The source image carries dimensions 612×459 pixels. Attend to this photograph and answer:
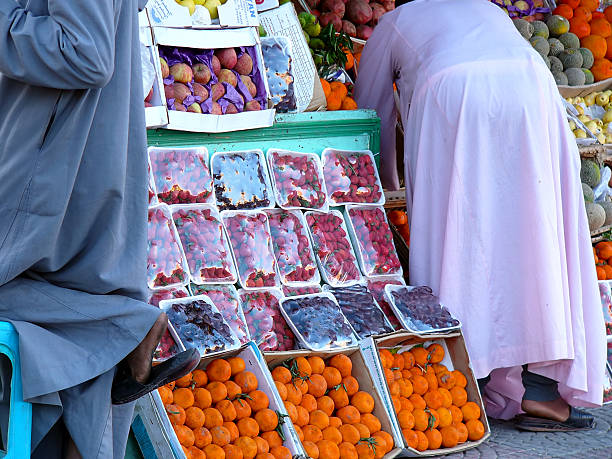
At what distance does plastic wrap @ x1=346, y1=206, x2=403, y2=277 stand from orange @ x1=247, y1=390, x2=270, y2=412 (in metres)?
1.15

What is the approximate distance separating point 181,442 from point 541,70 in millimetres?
2514

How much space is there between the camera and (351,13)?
5.80m

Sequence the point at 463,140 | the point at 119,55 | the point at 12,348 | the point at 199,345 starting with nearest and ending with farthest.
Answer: the point at 12,348, the point at 119,55, the point at 199,345, the point at 463,140

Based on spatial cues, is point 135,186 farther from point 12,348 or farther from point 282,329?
point 282,329

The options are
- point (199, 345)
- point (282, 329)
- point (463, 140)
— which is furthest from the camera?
point (463, 140)

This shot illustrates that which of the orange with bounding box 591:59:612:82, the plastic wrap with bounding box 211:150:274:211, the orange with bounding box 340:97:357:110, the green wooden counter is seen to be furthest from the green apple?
the orange with bounding box 591:59:612:82

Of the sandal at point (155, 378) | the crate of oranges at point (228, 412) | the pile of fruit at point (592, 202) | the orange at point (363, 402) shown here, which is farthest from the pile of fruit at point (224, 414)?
the pile of fruit at point (592, 202)

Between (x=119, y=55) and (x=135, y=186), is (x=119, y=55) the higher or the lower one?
the higher one

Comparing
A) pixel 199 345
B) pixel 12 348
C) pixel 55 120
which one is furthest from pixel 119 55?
pixel 199 345

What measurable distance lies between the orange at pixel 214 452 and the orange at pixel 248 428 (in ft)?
0.48

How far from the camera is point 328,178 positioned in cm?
→ 443

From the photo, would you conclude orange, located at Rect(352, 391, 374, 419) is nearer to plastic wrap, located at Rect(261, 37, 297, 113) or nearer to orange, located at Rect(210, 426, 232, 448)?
orange, located at Rect(210, 426, 232, 448)

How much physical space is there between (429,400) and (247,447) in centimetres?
109

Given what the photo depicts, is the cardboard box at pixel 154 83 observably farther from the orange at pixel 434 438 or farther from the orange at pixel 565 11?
the orange at pixel 565 11
